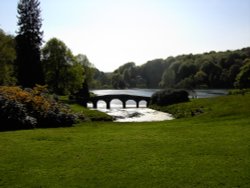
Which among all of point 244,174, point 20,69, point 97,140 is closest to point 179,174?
point 244,174

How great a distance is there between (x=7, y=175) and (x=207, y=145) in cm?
736

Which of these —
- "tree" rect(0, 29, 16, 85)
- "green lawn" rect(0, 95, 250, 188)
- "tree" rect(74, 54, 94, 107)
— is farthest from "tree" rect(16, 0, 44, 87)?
"green lawn" rect(0, 95, 250, 188)

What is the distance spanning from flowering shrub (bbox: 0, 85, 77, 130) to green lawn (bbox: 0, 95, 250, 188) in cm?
583

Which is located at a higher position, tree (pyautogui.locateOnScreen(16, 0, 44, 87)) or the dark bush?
tree (pyautogui.locateOnScreen(16, 0, 44, 87))

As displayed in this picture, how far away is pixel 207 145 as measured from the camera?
542 inches

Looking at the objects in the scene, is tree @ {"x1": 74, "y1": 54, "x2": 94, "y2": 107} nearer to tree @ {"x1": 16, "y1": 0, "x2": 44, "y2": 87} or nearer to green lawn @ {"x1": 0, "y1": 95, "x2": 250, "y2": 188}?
tree @ {"x1": 16, "y1": 0, "x2": 44, "y2": 87}

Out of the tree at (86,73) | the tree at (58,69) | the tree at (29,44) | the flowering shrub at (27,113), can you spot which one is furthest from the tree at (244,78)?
the flowering shrub at (27,113)

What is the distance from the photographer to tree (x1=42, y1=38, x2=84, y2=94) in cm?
7862

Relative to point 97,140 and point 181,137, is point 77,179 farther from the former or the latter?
point 181,137

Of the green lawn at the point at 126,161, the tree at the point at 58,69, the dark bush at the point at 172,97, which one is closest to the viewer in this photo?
the green lawn at the point at 126,161

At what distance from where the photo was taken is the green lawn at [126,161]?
31.3ft

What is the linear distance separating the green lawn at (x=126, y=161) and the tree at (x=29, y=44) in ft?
171

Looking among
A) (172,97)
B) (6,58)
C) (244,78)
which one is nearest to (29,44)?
(6,58)

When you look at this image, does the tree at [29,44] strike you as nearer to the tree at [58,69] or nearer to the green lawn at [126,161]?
the tree at [58,69]
